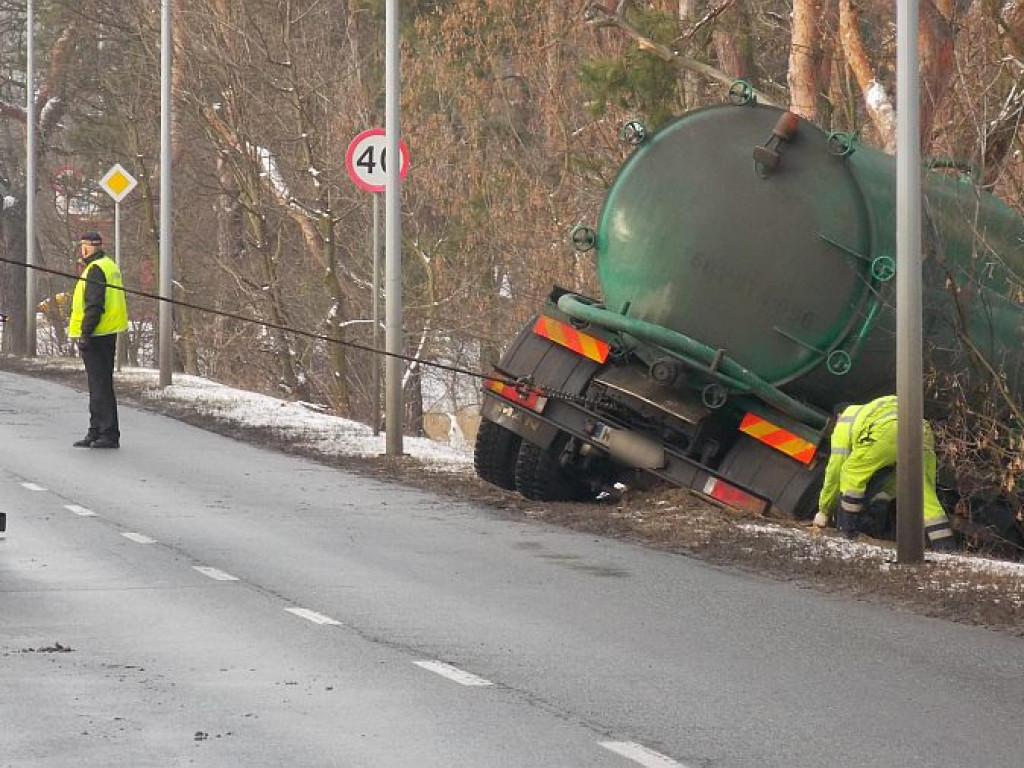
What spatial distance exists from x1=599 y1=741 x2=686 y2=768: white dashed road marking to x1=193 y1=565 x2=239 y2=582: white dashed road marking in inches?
182

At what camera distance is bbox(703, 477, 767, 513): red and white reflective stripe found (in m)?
15.2

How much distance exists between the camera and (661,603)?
1163 centimetres

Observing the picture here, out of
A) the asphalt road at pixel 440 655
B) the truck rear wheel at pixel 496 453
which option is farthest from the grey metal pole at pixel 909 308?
the truck rear wheel at pixel 496 453

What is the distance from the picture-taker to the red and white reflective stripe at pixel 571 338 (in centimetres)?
1612

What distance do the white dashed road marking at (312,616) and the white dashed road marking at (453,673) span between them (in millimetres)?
1244

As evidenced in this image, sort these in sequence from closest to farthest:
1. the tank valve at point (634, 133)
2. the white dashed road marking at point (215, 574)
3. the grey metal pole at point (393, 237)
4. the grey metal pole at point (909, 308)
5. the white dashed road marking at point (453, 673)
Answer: the white dashed road marking at point (453, 673), the white dashed road marking at point (215, 574), the grey metal pole at point (909, 308), the tank valve at point (634, 133), the grey metal pole at point (393, 237)

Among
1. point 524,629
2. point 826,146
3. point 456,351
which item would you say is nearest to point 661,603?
point 524,629

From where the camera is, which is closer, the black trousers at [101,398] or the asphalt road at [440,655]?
the asphalt road at [440,655]

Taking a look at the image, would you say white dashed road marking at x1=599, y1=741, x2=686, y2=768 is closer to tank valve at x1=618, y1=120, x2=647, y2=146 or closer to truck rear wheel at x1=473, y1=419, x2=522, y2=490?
tank valve at x1=618, y1=120, x2=647, y2=146

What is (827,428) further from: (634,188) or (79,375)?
(79,375)

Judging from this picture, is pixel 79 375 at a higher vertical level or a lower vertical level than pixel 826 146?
lower

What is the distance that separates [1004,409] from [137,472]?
6.77 m

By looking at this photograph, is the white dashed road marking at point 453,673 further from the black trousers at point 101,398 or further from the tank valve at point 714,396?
the black trousers at point 101,398

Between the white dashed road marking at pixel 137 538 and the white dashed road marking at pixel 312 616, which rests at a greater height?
the white dashed road marking at pixel 312 616
